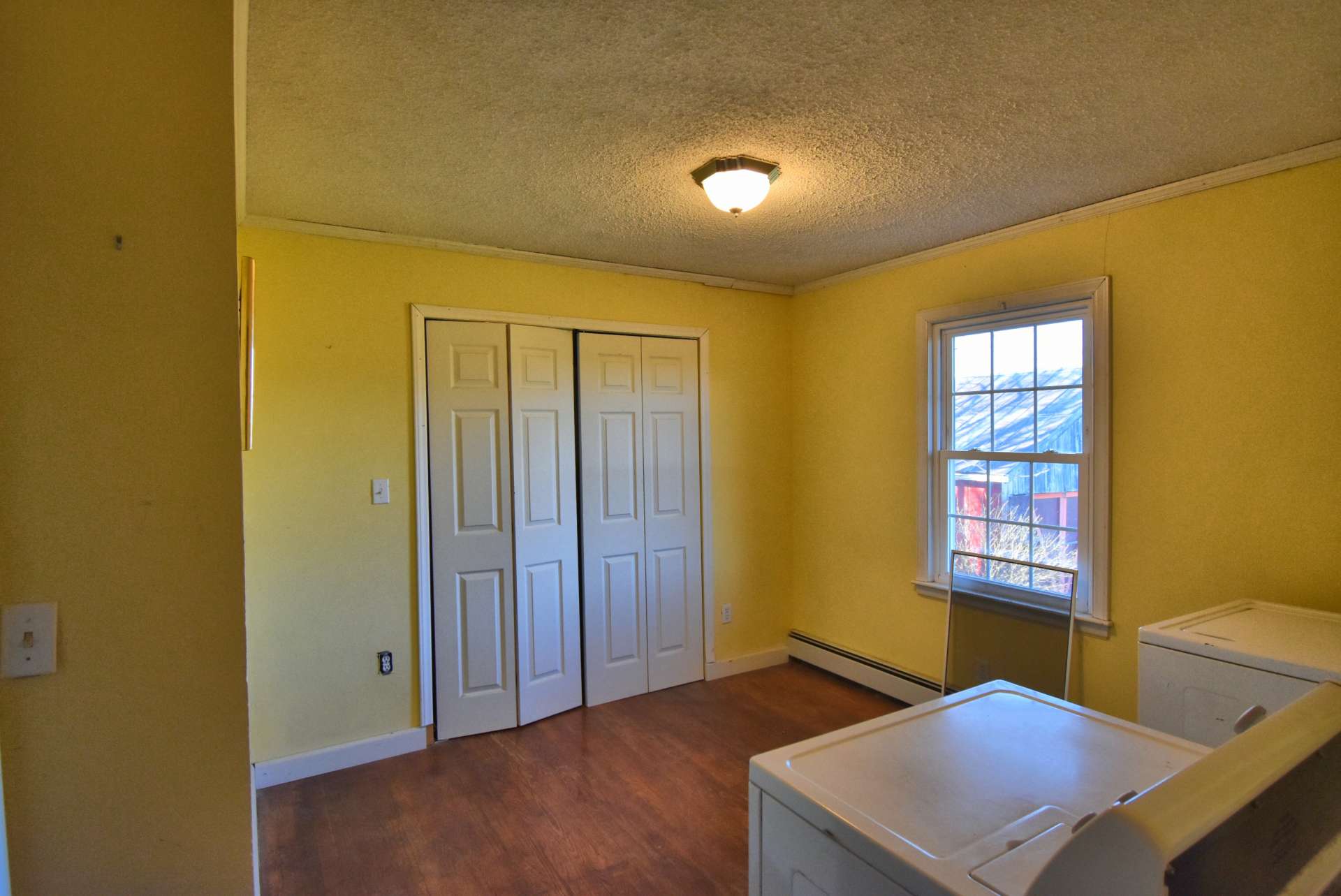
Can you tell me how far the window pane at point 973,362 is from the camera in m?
3.14

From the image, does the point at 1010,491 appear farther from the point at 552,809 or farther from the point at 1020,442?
the point at 552,809

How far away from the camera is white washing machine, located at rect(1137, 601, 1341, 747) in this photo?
67.1 inches

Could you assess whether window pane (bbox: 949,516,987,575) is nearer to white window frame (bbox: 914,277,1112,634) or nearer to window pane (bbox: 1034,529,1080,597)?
white window frame (bbox: 914,277,1112,634)

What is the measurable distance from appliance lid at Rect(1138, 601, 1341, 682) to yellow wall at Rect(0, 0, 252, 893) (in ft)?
7.81

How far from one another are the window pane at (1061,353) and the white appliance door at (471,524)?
2.48 metres

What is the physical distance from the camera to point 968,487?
3232 mm

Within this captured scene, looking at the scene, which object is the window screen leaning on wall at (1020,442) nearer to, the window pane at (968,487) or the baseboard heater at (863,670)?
the window pane at (968,487)

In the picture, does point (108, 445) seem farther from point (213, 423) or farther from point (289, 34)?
point (289, 34)

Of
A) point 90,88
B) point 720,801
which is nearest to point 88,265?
point 90,88

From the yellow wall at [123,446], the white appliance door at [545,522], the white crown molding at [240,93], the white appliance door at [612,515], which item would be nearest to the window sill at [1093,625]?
the white appliance door at [612,515]

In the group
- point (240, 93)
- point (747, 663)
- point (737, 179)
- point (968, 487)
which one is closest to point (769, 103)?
point (737, 179)

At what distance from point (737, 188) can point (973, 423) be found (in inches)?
71.0

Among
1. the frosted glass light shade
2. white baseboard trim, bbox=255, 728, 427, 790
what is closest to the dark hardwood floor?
white baseboard trim, bbox=255, 728, 427, 790

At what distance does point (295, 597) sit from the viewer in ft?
8.97
